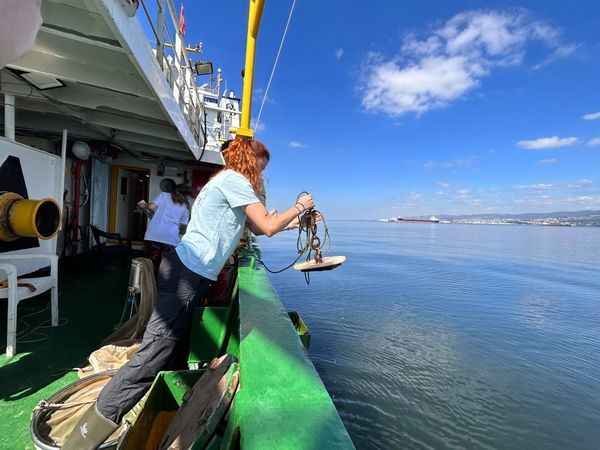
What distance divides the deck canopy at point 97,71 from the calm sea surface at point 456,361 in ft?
14.8

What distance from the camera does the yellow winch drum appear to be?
9.51 feet

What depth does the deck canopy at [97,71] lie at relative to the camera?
90.8 inches

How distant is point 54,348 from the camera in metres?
2.97

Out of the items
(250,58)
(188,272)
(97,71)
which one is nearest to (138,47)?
(97,71)

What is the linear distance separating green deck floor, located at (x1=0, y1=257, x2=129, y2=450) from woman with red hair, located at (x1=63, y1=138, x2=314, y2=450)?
67cm

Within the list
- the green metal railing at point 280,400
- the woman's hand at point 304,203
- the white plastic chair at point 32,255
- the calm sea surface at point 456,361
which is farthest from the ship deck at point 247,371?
the calm sea surface at point 456,361

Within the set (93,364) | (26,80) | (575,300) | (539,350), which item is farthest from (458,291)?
(26,80)

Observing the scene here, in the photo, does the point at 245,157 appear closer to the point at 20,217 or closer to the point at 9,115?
the point at 20,217

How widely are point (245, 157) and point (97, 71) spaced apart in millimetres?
2423

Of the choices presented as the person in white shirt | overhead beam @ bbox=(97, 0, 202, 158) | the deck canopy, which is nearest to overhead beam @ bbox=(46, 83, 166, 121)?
the deck canopy

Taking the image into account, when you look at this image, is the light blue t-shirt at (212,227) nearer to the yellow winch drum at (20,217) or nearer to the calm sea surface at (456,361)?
the yellow winch drum at (20,217)

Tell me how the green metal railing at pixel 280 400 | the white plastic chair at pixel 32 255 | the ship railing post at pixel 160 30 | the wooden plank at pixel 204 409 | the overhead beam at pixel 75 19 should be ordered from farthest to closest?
the ship railing post at pixel 160 30
the white plastic chair at pixel 32 255
the overhead beam at pixel 75 19
the wooden plank at pixel 204 409
the green metal railing at pixel 280 400

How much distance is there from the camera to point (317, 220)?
247 centimetres

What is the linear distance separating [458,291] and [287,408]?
12.3 meters
